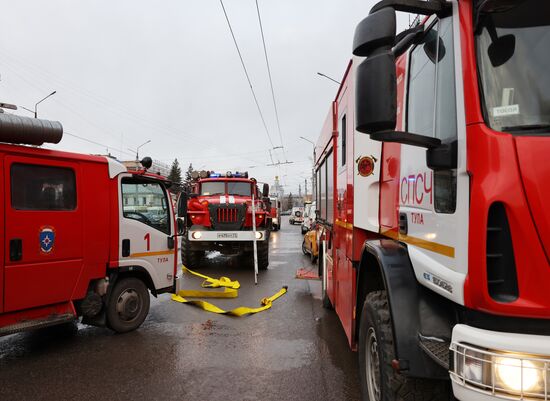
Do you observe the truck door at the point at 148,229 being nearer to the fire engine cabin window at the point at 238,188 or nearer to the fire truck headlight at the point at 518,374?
the fire truck headlight at the point at 518,374

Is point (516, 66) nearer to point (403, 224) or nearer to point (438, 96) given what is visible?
point (438, 96)

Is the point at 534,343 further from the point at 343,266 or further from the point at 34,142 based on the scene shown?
the point at 34,142

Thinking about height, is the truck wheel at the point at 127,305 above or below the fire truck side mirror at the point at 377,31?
below

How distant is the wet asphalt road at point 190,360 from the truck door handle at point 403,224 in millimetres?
1989

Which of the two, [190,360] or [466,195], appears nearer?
[466,195]

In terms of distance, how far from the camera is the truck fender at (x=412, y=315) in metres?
2.17

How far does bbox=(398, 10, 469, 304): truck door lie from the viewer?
6.31 ft

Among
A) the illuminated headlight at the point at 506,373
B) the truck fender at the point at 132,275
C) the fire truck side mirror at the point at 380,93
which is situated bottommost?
the truck fender at the point at 132,275

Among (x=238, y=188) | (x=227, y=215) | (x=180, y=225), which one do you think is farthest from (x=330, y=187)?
(x=238, y=188)

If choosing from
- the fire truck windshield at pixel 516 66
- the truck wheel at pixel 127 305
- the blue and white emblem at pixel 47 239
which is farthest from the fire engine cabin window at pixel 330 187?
the fire truck windshield at pixel 516 66

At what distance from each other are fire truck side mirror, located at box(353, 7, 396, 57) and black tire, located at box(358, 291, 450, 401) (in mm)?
1549

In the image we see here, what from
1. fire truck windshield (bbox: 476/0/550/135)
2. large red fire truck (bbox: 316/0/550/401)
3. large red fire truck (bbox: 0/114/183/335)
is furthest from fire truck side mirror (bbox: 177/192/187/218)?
fire truck windshield (bbox: 476/0/550/135)

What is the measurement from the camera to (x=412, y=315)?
2.31 metres

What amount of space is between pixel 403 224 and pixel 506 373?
1.20 m
